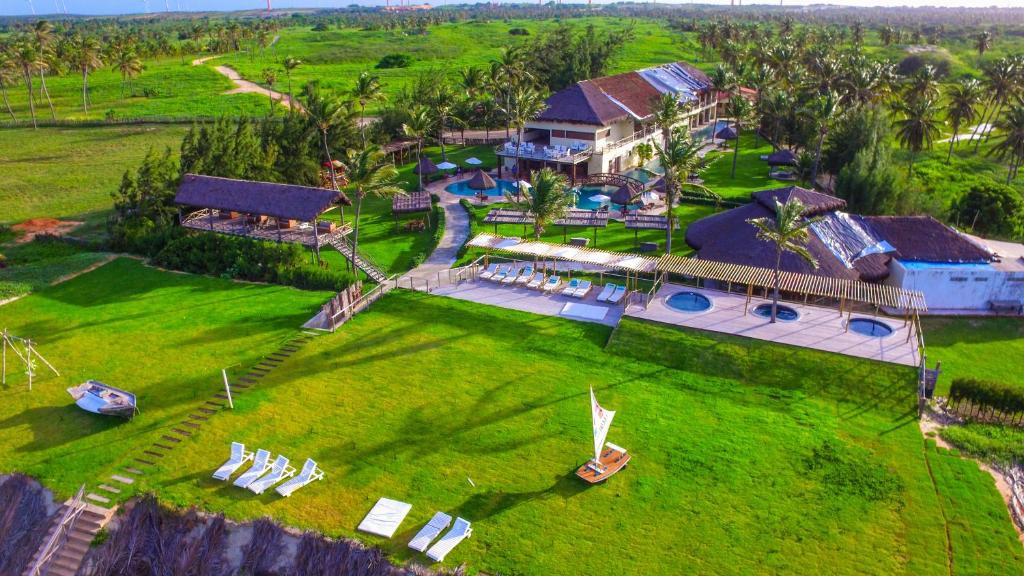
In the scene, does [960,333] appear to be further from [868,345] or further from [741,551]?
[741,551]

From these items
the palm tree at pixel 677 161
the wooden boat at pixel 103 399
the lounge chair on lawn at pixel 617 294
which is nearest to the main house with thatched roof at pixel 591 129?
the palm tree at pixel 677 161

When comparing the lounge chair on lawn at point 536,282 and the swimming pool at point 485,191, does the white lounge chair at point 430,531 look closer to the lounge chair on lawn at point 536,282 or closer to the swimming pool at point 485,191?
the lounge chair on lawn at point 536,282

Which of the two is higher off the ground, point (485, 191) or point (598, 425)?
point (485, 191)

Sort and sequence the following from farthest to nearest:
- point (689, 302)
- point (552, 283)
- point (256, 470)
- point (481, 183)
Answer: point (481, 183) < point (552, 283) < point (689, 302) < point (256, 470)

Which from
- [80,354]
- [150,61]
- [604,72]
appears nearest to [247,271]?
[80,354]

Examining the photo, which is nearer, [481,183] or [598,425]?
[598,425]

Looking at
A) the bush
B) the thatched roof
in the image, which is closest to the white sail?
the thatched roof

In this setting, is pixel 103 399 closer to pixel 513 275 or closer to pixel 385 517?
pixel 385 517

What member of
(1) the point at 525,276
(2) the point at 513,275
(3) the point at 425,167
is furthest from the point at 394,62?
(1) the point at 525,276
